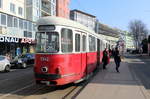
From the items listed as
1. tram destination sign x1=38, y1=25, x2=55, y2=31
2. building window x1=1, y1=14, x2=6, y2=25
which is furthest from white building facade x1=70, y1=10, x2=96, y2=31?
tram destination sign x1=38, y1=25, x2=55, y2=31

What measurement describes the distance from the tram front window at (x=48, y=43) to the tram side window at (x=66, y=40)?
289mm

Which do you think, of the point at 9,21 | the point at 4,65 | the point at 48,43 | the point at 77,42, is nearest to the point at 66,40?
the point at 48,43

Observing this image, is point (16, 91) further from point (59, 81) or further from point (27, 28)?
point (27, 28)

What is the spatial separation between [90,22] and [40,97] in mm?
110774

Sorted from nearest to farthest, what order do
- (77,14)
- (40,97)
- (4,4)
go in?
(40,97), (4,4), (77,14)

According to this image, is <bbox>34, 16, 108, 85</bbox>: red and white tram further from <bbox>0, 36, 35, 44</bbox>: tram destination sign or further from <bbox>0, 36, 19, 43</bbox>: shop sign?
<bbox>0, 36, 19, 43</bbox>: shop sign

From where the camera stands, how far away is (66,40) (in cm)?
1074

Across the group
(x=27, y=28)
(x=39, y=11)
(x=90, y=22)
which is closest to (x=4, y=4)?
(x=27, y=28)

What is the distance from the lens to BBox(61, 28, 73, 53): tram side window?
34.6 ft

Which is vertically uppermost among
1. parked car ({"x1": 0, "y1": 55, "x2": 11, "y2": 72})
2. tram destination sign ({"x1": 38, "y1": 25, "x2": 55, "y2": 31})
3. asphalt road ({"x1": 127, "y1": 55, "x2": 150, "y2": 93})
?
tram destination sign ({"x1": 38, "y1": 25, "x2": 55, "y2": 31})

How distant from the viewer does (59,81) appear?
1026 cm

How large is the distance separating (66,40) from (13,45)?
27.4 metres

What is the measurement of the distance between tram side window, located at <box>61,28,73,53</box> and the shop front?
21.5 metres

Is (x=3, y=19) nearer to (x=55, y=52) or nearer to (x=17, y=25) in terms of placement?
(x=17, y=25)
